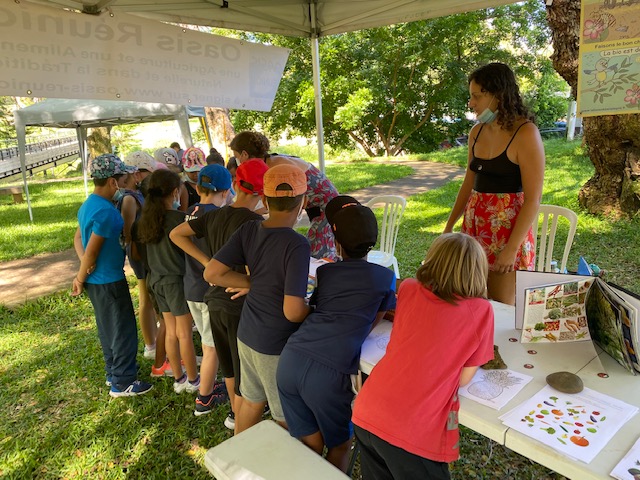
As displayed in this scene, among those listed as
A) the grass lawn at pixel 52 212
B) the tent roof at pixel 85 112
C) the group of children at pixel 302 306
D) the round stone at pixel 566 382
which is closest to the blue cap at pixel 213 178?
the group of children at pixel 302 306

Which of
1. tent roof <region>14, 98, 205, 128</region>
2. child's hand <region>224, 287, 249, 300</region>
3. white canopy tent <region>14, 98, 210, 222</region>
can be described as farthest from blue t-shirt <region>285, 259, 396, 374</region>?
tent roof <region>14, 98, 205, 128</region>

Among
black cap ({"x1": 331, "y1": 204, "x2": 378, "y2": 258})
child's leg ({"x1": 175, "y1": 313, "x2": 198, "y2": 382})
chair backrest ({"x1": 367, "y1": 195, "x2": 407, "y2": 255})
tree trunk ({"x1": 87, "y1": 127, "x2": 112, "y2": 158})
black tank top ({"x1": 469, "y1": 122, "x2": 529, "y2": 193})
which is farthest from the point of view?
tree trunk ({"x1": 87, "y1": 127, "x2": 112, "y2": 158})

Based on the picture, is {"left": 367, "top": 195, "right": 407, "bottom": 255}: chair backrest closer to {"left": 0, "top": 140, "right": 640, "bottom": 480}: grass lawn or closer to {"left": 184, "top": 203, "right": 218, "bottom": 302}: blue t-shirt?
{"left": 0, "top": 140, "right": 640, "bottom": 480}: grass lawn

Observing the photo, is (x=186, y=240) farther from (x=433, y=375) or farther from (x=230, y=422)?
(x=433, y=375)

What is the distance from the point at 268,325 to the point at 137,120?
26.3 feet

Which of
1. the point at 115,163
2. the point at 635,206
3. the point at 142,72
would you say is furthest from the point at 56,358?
the point at 635,206

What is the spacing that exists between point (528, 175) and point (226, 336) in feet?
5.46

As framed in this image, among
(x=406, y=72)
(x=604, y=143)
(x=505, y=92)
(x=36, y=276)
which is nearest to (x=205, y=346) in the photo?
(x=505, y=92)

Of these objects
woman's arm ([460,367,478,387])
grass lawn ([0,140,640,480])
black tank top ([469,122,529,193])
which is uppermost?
black tank top ([469,122,529,193])

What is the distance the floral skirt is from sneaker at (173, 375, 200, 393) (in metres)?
2.00

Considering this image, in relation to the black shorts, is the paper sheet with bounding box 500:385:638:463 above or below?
above

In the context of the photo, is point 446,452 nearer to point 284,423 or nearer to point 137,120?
point 284,423

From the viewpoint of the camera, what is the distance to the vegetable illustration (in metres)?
1.09

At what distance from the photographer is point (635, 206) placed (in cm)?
570
